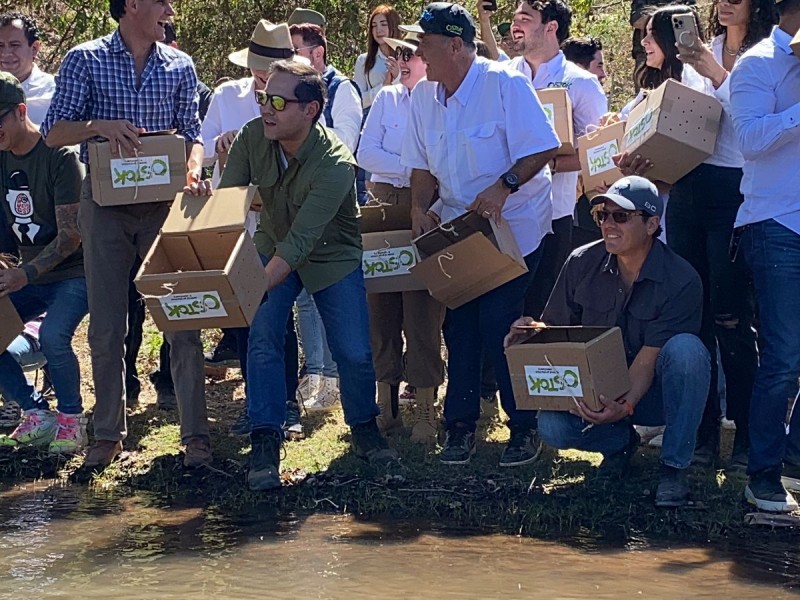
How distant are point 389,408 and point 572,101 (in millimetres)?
2048

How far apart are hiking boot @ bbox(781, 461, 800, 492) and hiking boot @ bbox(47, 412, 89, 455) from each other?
371 centimetres

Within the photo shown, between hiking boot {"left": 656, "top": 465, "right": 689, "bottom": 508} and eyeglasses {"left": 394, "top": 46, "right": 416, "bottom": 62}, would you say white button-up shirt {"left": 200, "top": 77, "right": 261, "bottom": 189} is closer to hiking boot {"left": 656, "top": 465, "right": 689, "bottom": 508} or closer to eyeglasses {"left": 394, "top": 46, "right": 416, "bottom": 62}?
eyeglasses {"left": 394, "top": 46, "right": 416, "bottom": 62}

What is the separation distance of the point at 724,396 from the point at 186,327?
3021mm

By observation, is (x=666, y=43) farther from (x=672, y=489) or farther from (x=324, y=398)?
(x=324, y=398)

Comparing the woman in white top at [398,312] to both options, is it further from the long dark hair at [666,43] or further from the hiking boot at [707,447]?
the hiking boot at [707,447]

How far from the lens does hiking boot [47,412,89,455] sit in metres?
6.90

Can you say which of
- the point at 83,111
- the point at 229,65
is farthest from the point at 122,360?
the point at 229,65

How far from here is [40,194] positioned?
7020mm

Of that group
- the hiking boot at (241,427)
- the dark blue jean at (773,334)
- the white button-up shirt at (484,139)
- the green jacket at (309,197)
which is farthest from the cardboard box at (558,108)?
the hiking boot at (241,427)

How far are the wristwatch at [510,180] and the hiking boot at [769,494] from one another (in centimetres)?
182

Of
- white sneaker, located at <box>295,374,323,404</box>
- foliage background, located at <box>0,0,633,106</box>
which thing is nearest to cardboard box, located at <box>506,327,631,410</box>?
white sneaker, located at <box>295,374,323,404</box>

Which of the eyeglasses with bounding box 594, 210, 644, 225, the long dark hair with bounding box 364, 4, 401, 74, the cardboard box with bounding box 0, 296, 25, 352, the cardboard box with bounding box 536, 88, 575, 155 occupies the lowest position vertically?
the cardboard box with bounding box 0, 296, 25, 352

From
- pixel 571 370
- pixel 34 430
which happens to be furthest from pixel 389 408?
pixel 34 430

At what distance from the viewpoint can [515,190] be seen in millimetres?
6414
